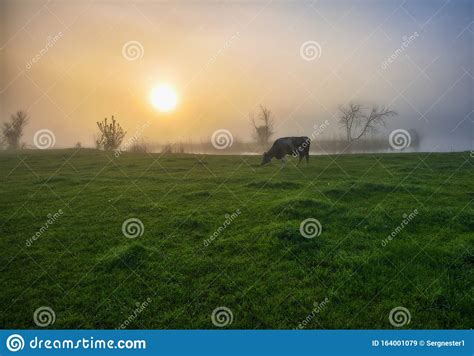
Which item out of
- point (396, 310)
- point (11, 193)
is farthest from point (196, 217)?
point (11, 193)

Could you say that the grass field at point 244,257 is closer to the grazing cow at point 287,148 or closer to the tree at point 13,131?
the grazing cow at point 287,148

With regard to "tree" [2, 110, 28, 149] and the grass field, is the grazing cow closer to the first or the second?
the grass field

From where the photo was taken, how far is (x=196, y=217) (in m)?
12.1

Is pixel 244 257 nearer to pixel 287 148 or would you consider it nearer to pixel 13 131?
pixel 287 148

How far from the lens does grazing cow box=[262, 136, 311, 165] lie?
2598 centimetres

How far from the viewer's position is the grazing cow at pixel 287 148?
26.0 m

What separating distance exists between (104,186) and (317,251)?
13.7 metres

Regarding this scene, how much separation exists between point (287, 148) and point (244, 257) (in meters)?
18.1

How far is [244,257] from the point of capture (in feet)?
28.9

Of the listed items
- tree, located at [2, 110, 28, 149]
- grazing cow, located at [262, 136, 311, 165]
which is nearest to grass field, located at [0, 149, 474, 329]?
grazing cow, located at [262, 136, 311, 165]

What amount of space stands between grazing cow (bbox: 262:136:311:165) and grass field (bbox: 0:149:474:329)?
8.96 m

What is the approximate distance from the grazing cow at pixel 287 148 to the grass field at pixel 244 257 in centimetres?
896

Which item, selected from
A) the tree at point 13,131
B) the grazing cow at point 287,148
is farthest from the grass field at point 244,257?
the tree at point 13,131

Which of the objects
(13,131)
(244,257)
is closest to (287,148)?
(244,257)
